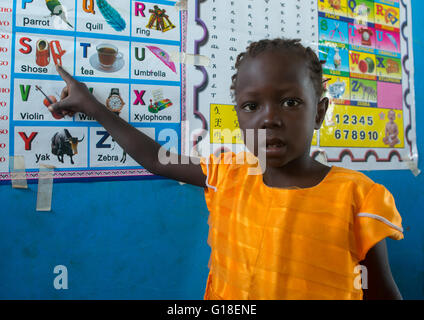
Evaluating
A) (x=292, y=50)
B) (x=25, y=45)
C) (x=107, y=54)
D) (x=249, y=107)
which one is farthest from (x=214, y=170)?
(x=25, y=45)

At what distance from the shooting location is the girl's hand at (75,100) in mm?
576

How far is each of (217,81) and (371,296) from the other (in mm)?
537

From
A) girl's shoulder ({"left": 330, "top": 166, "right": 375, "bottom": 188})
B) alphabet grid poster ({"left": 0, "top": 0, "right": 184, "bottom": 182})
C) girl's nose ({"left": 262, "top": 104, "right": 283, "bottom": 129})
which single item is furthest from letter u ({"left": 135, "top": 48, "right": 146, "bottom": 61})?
girl's shoulder ({"left": 330, "top": 166, "right": 375, "bottom": 188})

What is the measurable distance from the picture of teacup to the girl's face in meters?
0.33

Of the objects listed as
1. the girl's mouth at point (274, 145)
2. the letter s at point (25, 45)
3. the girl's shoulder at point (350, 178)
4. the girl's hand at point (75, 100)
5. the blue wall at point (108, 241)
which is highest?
the letter s at point (25, 45)

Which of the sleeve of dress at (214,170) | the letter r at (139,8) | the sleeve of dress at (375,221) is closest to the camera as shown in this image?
the sleeve of dress at (375,221)

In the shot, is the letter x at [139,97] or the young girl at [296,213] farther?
the letter x at [139,97]

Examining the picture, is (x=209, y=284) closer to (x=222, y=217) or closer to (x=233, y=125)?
(x=222, y=217)

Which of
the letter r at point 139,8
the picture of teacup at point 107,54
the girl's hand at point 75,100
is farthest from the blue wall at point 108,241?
the letter r at point 139,8

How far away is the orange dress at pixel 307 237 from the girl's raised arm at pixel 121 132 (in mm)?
147

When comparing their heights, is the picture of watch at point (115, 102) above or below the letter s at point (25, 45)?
below

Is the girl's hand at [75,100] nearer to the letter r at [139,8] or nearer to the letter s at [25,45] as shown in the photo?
the letter s at [25,45]

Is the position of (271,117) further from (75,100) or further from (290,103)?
(75,100)

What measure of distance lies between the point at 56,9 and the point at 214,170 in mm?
470
